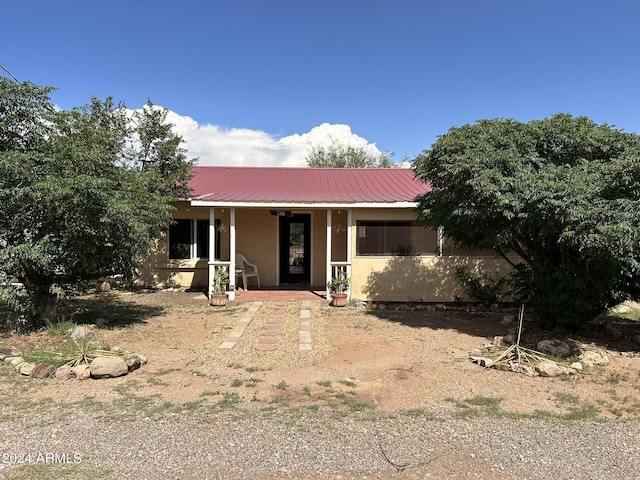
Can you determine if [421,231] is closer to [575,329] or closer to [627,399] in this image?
[575,329]

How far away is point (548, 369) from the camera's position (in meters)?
4.92

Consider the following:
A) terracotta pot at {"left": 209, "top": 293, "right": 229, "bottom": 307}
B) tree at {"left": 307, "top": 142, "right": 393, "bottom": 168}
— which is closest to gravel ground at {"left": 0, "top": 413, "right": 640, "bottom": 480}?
terracotta pot at {"left": 209, "top": 293, "right": 229, "bottom": 307}

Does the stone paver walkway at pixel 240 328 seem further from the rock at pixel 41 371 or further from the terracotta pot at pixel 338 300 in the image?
the rock at pixel 41 371

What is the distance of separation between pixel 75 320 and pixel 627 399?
841cm

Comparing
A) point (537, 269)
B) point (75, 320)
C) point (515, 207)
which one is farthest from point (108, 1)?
point (537, 269)

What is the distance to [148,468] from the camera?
113 inches

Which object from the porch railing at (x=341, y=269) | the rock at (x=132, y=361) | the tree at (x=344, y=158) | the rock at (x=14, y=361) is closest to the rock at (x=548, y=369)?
the rock at (x=132, y=361)

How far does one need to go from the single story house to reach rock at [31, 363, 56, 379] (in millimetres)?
5425

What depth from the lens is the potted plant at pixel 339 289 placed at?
9641mm

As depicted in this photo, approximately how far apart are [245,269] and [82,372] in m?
7.37

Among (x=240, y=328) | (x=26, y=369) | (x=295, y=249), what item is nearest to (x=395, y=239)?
(x=295, y=249)

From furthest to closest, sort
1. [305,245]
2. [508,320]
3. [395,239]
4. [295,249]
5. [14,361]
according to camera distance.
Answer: [295,249]
[305,245]
[395,239]
[508,320]
[14,361]

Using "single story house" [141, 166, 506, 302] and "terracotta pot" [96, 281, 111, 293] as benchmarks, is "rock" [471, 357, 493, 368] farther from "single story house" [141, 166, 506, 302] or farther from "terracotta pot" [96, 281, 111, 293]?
"terracotta pot" [96, 281, 111, 293]

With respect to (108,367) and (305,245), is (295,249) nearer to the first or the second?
(305,245)
